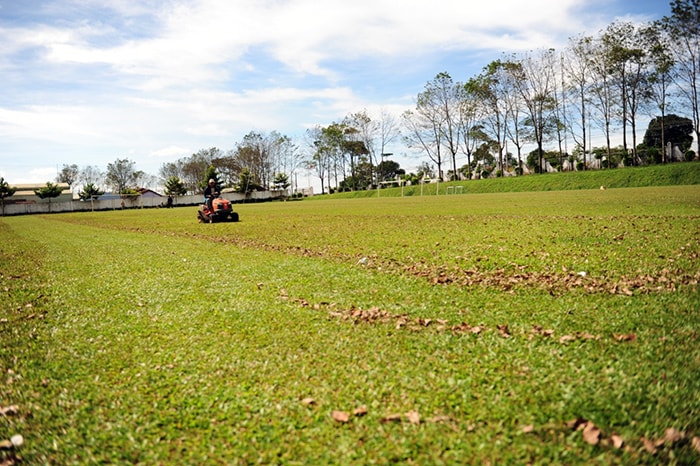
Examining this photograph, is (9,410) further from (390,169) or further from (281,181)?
(390,169)

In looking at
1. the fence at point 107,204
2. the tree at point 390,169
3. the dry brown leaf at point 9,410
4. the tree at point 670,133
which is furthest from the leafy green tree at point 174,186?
the dry brown leaf at point 9,410

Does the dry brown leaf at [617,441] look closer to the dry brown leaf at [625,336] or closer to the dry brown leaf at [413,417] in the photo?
the dry brown leaf at [413,417]

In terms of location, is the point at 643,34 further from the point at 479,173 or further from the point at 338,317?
the point at 338,317

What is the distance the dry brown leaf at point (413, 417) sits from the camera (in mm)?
3073

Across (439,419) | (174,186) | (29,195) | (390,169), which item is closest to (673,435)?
(439,419)

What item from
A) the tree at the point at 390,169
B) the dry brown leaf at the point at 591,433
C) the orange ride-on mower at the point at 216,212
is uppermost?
the tree at the point at 390,169

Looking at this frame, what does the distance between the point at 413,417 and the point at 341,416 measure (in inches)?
19.9

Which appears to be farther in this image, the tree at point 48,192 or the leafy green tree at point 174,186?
the leafy green tree at point 174,186

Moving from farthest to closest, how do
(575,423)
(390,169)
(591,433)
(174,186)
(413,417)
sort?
1. (390,169)
2. (174,186)
3. (413,417)
4. (575,423)
5. (591,433)

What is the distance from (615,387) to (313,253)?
7.83 meters

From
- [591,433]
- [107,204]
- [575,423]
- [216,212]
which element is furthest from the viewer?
[107,204]

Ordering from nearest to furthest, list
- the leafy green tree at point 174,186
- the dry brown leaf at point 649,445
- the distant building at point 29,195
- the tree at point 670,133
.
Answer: the dry brown leaf at point 649,445 → the tree at point 670,133 → the distant building at point 29,195 → the leafy green tree at point 174,186

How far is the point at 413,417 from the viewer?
3.11 m

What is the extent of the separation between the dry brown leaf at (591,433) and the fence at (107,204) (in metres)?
68.8
